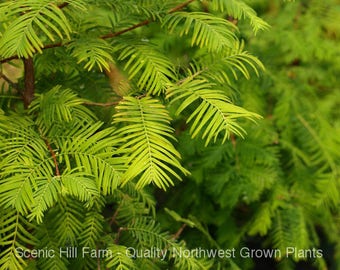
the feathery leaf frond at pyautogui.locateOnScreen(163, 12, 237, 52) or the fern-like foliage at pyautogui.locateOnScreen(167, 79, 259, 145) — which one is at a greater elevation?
the feathery leaf frond at pyautogui.locateOnScreen(163, 12, 237, 52)

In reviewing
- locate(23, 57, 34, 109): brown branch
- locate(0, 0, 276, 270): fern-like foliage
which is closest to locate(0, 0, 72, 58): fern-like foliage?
locate(0, 0, 276, 270): fern-like foliage

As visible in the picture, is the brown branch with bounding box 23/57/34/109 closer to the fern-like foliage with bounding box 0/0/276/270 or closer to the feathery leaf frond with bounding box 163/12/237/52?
the fern-like foliage with bounding box 0/0/276/270

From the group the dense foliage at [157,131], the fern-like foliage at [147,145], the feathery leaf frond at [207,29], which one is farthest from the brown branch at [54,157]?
the feathery leaf frond at [207,29]

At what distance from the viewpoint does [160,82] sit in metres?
0.77

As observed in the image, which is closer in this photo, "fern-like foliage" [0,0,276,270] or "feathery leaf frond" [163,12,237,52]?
"fern-like foliage" [0,0,276,270]

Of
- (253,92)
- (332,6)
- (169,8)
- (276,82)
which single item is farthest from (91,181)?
(332,6)

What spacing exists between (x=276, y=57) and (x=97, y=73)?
2.60 ft

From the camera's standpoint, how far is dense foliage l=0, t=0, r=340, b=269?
0.70 m

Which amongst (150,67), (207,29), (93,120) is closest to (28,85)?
(93,120)

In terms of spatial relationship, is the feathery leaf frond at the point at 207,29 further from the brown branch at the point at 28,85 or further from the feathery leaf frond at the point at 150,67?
the brown branch at the point at 28,85

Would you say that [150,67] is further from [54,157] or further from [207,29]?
[54,157]

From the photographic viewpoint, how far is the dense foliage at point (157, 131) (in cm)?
70

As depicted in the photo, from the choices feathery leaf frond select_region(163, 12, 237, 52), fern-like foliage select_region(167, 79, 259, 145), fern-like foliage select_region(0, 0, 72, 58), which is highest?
feathery leaf frond select_region(163, 12, 237, 52)

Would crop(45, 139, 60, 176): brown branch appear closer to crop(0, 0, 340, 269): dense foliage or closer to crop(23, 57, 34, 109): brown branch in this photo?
crop(0, 0, 340, 269): dense foliage
